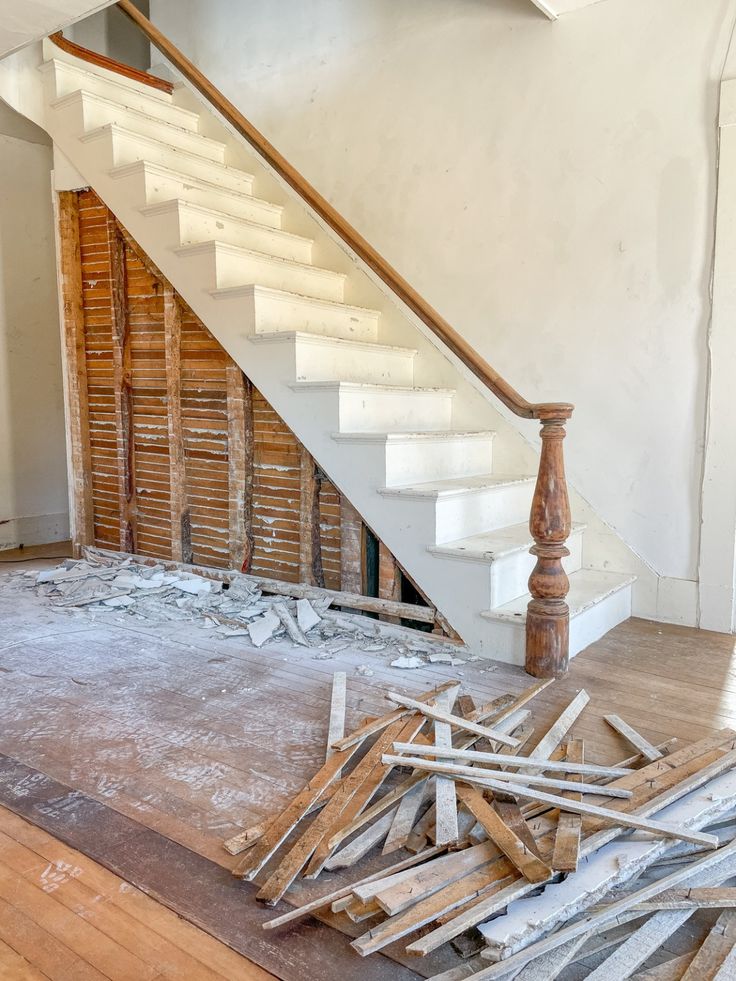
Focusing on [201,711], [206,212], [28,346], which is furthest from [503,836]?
[28,346]

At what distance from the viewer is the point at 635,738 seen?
199 cm

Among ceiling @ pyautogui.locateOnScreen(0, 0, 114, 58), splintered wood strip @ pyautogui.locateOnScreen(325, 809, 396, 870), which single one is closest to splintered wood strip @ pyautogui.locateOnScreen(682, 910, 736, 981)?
splintered wood strip @ pyautogui.locateOnScreen(325, 809, 396, 870)

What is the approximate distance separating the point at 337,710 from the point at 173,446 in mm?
2096

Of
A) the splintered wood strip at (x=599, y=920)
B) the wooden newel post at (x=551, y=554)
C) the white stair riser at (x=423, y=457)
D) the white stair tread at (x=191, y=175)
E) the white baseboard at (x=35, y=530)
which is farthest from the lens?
the white baseboard at (x=35, y=530)

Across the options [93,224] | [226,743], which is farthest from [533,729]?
[93,224]

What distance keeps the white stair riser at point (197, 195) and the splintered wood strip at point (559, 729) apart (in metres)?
2.85

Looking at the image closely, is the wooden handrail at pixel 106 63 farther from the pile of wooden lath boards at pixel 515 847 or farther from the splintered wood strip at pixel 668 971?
the splintered wood strip at pixel 668 971

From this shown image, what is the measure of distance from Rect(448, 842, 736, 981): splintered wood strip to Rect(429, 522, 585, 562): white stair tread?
1346 mm

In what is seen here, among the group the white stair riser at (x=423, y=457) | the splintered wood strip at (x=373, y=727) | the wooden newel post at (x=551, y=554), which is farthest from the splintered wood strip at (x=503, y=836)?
the white stair riser at (x=423, y=457)

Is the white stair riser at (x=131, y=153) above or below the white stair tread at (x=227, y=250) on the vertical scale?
above

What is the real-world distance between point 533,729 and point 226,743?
0.89 meters

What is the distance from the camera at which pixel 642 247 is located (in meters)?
3.06

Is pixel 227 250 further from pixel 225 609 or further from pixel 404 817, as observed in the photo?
pixel 404 817

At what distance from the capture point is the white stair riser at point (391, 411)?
121 inches
